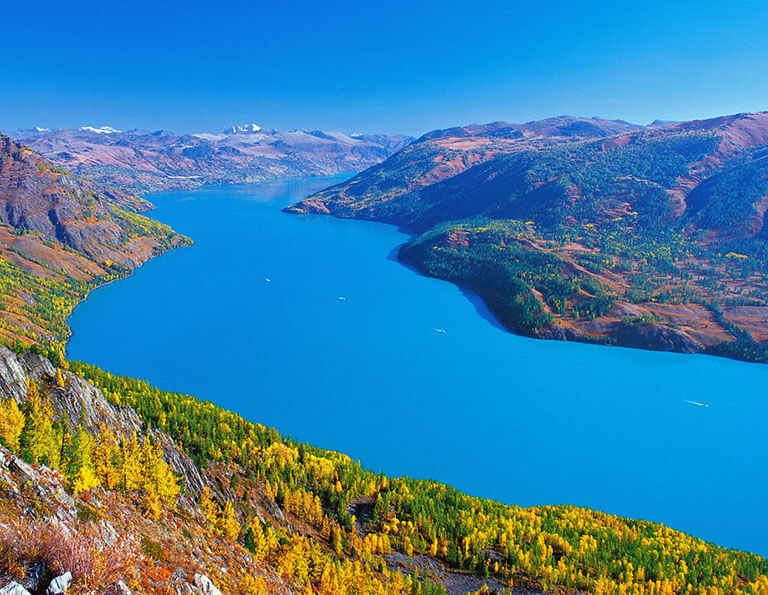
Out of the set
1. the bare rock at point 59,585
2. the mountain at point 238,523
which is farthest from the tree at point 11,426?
the bare rock at point 59,585

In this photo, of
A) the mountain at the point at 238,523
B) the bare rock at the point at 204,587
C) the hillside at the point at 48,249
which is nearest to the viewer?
the mountain at the point at 238,523

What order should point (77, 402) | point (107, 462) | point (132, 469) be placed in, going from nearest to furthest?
1. point (107, 462)
2. point (132, 469)
3. point (77, 402)

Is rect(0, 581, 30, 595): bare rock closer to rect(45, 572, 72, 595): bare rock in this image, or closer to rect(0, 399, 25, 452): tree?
rect(45, 572, 72, 595): bare rock

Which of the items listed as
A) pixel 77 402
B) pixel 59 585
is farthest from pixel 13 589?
pixel 77 402

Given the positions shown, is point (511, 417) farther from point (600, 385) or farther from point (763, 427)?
point (763, 427)

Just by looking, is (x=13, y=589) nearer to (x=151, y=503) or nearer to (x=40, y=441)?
(x=40, y=441)

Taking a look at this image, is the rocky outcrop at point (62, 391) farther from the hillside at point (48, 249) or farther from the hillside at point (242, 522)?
the hillside at point (48, 249)
